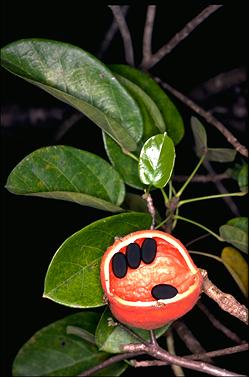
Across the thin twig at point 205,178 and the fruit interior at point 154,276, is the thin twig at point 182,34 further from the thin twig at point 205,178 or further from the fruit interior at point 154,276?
the fruit interior at point 154,276

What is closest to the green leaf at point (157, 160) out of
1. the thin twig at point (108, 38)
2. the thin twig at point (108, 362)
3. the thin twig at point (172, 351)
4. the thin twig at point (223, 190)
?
the thin twig at point (108, 362)

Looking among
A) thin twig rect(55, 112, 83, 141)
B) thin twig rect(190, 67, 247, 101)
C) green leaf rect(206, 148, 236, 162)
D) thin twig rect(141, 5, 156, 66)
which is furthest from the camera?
thin twig rect(190, 67, 247, 101)

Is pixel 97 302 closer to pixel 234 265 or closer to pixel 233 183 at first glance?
pixel 234 265

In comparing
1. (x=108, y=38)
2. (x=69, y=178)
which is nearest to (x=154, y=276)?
(x=69, y=178)

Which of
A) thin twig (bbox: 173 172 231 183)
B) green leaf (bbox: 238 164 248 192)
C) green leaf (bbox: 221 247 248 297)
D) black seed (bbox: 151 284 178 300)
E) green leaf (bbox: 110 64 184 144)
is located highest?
green leaf (bbox: 110 64 184 144)

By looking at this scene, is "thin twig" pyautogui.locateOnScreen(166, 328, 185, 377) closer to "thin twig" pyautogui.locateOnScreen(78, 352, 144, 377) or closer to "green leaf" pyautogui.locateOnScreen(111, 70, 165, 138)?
"thin twig" pyautogui.locateOnScreen(78, 352, 144, 377)

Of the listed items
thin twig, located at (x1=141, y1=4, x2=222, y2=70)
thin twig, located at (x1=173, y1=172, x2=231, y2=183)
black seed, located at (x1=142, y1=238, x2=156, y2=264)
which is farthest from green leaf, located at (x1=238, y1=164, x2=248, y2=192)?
black seed, located at (x1=142, y1=238, x2=156, y2=264)

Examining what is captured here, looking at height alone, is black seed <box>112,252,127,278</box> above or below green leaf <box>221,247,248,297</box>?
above
